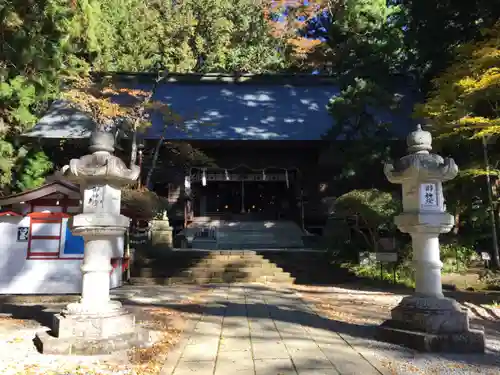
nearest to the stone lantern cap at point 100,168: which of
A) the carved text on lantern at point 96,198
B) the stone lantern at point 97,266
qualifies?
the stone lantern at point 97,266

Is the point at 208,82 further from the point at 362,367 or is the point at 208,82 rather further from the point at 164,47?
the point at 362,367

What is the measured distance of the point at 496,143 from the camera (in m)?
10.6

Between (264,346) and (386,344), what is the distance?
1626mm

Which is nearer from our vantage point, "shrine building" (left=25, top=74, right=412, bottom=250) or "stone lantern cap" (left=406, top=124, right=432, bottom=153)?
"stone lantern cap" (left=406, top=124, right=432, bottom=153)

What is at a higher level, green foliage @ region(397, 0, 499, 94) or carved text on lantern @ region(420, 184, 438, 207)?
green foliage @ region(397, 0, 499, 94)

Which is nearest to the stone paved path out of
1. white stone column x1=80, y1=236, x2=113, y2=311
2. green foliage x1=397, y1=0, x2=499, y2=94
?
white stone column x1=80, y1=236, x2=113, y2=311

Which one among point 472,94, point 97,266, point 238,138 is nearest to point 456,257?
point 472,94

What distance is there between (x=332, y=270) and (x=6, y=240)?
29.1 feet

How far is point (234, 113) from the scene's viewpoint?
20.0m

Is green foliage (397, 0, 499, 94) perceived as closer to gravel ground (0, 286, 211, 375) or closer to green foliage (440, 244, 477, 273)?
green foliage (440, 244, 477, 273)

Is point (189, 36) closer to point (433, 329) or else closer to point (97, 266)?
point (97, 266)

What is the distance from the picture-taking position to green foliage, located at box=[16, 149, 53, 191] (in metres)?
15.2

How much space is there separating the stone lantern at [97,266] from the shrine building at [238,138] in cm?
1096

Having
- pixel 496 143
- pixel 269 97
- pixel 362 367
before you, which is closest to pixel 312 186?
pixel 269 97
